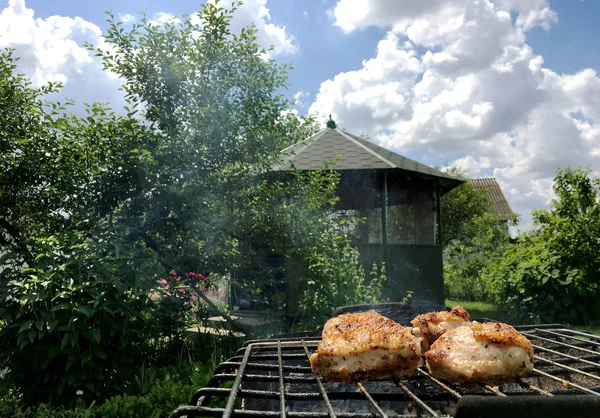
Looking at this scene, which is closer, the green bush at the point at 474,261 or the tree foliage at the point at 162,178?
the tree foliage at the point at 162,178

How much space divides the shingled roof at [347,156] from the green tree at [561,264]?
2.61 m

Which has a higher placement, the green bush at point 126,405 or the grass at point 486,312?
the grass at point 486,312

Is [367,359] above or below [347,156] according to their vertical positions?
below

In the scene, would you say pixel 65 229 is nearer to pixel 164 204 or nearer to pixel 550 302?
pixel 164 204

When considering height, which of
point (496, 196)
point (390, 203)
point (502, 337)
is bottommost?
point (502, 337)

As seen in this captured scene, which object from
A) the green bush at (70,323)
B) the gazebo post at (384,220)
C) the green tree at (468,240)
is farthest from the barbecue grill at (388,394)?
the green tree at (468,240)

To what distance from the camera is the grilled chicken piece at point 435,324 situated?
2.51 meters

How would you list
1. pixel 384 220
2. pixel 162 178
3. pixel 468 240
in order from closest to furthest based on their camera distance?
pixel 162 178
pixel 384 220
pixel 468 240

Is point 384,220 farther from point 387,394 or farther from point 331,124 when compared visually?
point 387,394

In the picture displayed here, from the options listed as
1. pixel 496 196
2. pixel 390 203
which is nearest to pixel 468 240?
pixel 390 203

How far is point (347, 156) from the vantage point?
419 inches

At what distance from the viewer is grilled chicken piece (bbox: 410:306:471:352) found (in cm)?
251

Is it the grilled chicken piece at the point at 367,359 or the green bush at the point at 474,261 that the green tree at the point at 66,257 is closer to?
the grilled chicken piece at the point at 367,359

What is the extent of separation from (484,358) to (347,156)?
8.88 meters
